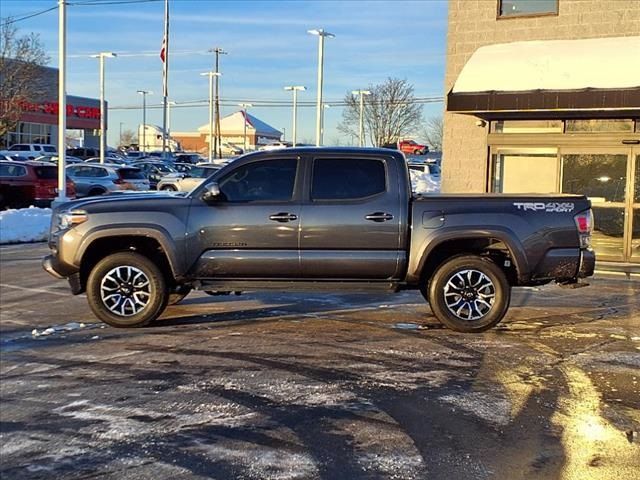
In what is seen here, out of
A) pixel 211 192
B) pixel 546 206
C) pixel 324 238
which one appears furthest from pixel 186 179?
pixel 546 206

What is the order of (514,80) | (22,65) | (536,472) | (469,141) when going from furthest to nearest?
(22,65)
(469,141)
(514,80)
(536,472)

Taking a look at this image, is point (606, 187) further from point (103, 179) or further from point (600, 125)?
point (103, 179)

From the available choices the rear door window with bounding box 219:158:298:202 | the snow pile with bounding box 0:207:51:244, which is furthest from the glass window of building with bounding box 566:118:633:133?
the snow pile with bounding box 0:207:51:244

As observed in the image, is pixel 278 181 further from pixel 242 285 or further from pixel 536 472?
pixel 536 472

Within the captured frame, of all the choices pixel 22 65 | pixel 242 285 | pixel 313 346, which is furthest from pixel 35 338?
pixel 22 65

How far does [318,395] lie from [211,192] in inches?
119

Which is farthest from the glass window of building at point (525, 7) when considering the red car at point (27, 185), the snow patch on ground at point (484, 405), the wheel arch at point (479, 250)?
the red car at point (27, 185)

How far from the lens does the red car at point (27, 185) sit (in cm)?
2336

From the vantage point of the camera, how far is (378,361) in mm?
6742

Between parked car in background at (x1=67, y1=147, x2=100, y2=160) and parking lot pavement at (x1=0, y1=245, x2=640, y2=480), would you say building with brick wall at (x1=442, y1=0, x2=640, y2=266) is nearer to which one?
parking lot pavement at (x1=0, y1=245, x2=640, y2=480)

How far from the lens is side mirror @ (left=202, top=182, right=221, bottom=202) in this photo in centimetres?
798

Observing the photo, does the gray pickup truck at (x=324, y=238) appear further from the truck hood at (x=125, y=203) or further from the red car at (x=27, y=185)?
the red car at (x=27, y=185)

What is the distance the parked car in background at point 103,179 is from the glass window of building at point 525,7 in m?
16.3

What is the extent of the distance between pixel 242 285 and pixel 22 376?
2.49 meters
